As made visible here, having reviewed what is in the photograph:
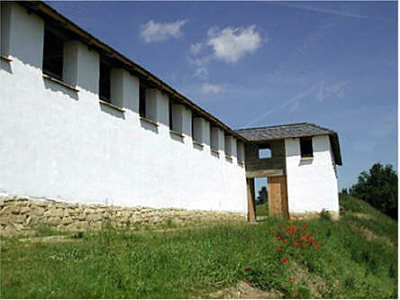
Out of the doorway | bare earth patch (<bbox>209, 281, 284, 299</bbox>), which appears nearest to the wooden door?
the doorway

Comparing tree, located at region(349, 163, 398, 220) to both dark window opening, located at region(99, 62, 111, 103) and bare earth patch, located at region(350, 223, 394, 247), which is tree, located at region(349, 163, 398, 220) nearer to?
bare earth patch, located at region(350, 223, 394, 247)

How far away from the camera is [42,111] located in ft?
30.7

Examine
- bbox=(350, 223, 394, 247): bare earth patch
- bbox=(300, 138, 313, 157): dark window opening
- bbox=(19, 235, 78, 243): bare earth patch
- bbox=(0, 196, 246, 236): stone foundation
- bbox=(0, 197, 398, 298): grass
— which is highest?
bbox=(300, 138, 313, 157): dark window opening

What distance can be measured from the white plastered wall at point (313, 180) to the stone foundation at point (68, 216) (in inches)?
420

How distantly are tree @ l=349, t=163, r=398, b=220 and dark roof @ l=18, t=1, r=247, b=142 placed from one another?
32.5 metres

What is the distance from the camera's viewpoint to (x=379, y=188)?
1734 inches

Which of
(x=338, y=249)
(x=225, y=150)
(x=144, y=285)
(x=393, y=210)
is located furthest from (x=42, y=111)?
(x=393, y=210)

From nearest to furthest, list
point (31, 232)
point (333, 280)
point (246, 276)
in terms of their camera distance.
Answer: point (246, 276)
point (333, 280)
point (31, 232)

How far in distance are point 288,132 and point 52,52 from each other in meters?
16.0

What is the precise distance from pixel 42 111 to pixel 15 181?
1852mm

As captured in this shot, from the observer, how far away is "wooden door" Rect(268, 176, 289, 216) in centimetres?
2359

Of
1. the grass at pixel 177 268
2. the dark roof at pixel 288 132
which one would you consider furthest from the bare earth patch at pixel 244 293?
the dark roof at pixel 288 132

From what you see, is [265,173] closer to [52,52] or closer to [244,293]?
[52,52]

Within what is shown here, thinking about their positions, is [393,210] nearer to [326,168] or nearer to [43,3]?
→ [326,168]
